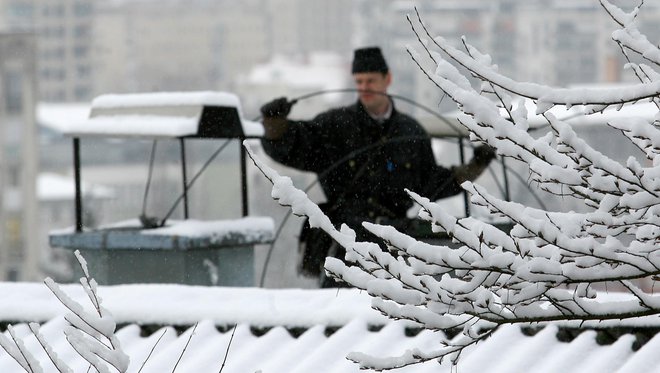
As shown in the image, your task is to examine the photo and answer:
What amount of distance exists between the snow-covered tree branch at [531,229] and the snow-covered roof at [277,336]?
1.93 m

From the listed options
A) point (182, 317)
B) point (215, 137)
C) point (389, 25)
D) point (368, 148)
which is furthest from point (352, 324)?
point (389, 25)

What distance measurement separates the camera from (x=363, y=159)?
834 centimetres

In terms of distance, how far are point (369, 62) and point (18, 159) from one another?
78519 millimetres

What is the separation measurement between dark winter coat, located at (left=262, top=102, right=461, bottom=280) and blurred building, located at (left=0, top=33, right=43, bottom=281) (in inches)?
2886

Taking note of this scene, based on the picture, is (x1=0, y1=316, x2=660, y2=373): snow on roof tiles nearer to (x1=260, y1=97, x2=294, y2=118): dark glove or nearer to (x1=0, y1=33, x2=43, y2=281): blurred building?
(x1=260, y1=97, x2=294, y2=118): dark glove

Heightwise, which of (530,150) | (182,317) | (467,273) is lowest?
(182,317)

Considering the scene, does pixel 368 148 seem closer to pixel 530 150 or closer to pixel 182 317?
pixel 182 317

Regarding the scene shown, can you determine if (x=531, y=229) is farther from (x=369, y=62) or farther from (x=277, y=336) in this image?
(x=369, y=62)

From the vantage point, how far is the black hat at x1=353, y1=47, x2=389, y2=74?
8422mm

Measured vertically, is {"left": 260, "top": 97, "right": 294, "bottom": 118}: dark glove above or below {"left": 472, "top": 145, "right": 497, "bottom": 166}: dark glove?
above

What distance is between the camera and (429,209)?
2896 millimetres

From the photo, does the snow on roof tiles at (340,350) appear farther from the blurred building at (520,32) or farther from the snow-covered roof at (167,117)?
the blurred building at (520,32)

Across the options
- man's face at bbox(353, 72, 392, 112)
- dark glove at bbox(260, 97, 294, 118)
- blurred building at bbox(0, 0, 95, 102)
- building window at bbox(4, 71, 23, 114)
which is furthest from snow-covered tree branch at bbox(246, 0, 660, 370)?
blurred building at bbox(0, 0, 95, 102)

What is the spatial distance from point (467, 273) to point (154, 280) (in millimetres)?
5312
